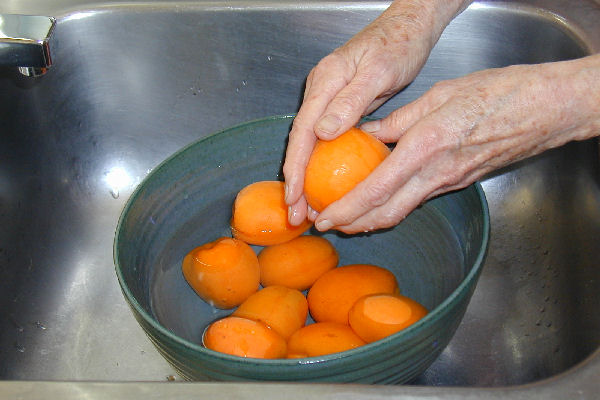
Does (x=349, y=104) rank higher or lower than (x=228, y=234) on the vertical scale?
higher

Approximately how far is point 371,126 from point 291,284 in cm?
22

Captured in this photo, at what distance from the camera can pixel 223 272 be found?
0.77 metres

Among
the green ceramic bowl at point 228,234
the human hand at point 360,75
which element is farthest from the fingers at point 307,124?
the green ceramic bowl at point 228,234

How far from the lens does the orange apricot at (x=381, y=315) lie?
2.23 feet

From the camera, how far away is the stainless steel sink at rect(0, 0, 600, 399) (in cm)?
89

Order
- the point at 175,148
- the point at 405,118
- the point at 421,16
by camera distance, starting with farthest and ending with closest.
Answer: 1. the point at 175,148
2. the point at 421,16
3. the point at 405,118

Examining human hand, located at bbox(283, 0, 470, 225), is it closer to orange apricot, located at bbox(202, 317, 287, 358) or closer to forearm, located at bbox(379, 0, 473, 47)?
forearm, located at bbox(379, 0, 473, 47)

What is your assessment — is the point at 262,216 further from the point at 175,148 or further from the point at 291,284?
the point at 175,148

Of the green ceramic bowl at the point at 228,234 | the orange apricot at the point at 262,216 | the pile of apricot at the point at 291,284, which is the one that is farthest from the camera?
the orange apricot at the point at 262,216

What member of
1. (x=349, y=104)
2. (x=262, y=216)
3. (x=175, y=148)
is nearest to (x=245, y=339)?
(x=262, y=216)

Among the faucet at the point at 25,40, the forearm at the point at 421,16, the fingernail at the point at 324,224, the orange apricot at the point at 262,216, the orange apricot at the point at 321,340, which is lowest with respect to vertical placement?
the orange apricot at the point at 321,340

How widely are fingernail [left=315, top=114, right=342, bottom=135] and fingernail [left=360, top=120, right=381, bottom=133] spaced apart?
70mm

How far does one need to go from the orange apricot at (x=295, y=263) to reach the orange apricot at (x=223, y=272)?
0.06 ft

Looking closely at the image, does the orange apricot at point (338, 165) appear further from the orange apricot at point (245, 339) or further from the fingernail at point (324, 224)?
the orange apricot at point (245, 339)
